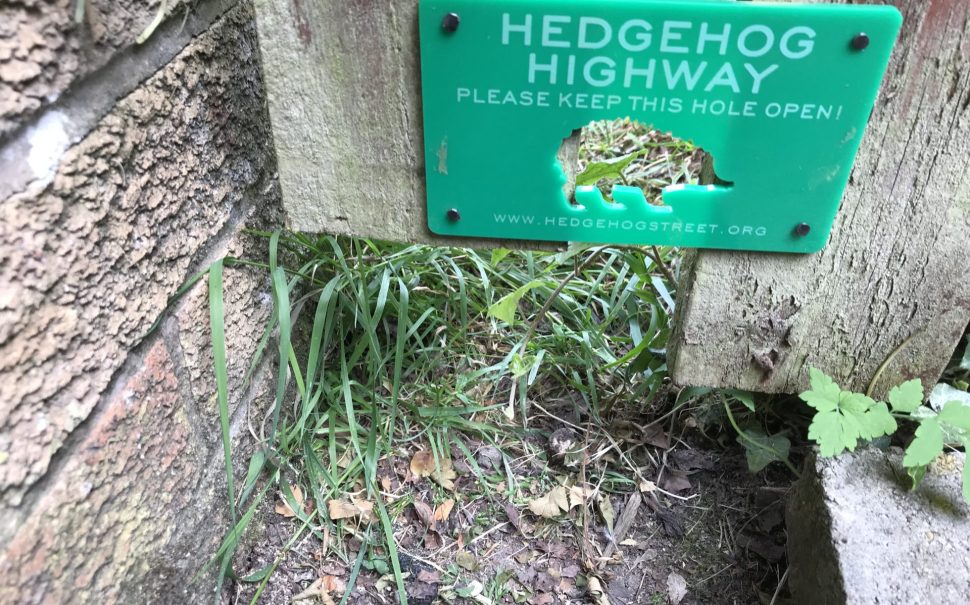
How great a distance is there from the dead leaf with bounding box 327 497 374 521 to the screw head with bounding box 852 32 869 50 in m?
1.14

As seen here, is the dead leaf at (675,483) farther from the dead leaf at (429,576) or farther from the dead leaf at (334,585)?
the dead leaf at (334,585)

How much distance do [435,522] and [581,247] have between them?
66 cm

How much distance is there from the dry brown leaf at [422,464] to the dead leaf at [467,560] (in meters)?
0.19

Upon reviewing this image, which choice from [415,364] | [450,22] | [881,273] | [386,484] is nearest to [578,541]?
[386,484]

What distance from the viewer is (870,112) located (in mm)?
949

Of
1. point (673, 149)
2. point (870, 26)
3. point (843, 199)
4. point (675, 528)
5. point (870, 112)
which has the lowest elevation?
point (675, 528)

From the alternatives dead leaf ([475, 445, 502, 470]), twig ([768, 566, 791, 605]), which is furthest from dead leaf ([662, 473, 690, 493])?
dead leaf ([475, 445, 502, 470])

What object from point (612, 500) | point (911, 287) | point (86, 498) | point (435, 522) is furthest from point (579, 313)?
point (86, 498)

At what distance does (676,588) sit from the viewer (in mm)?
1273

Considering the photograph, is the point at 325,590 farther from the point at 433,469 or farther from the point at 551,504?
the point at 551,504

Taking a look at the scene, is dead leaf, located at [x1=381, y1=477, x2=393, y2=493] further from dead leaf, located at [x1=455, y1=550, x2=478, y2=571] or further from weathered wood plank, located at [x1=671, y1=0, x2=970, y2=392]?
weathered wood plank, located at [x1=671, y1=0, x2=970, y2=392]

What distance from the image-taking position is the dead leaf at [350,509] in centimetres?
134

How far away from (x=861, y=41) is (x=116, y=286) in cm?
104

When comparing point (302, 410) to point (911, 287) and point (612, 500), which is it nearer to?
point (612, 500)
